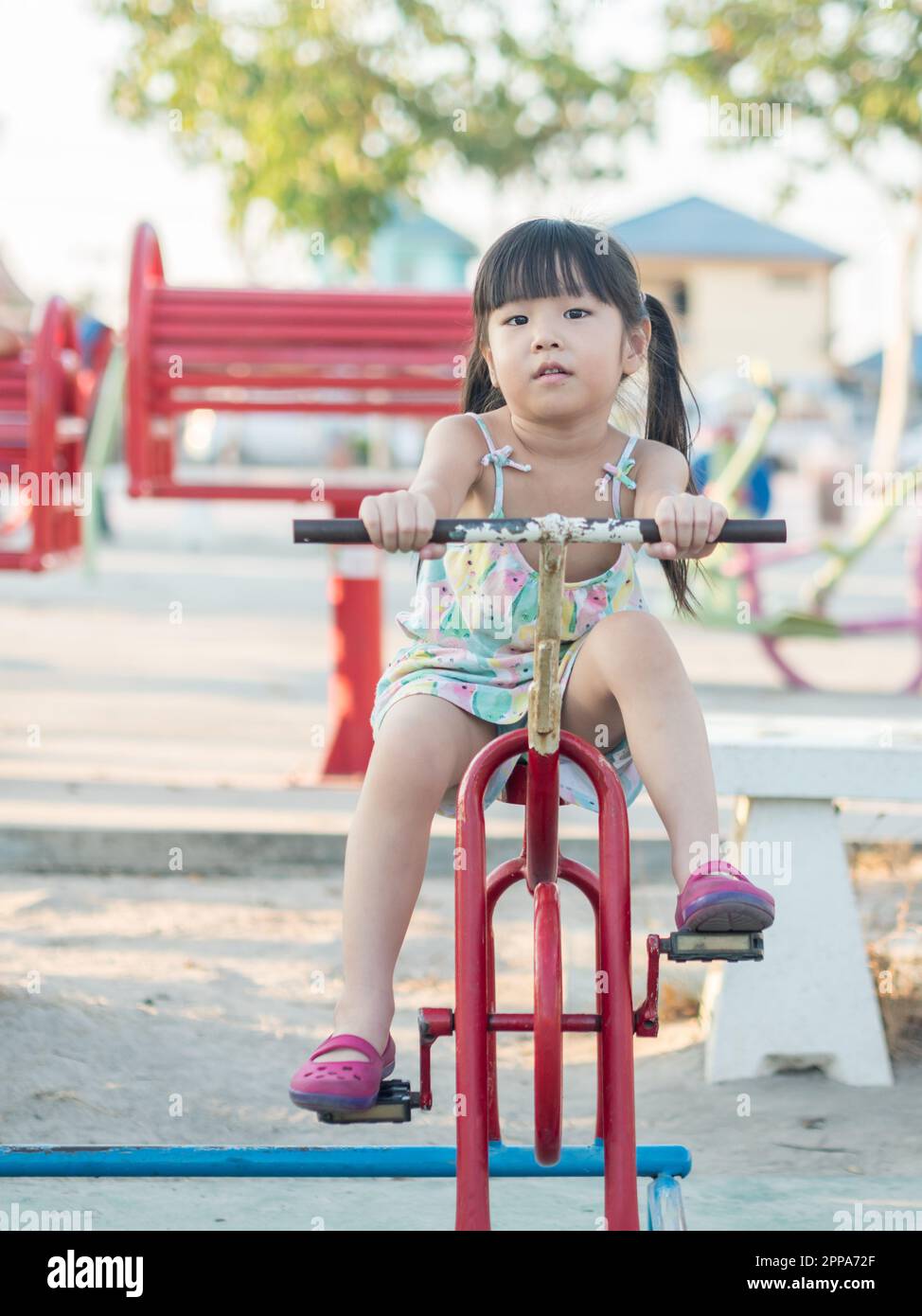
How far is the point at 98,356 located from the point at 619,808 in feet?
31.4

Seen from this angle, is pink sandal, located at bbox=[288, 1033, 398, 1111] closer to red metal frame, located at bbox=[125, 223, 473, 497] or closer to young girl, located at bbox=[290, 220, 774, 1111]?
young girl, located at bbox=[290, 220, 774, 1111]

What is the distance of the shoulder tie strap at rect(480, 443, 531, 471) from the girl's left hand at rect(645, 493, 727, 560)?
0.39 meters

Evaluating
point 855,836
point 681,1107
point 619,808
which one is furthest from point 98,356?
point 619,808

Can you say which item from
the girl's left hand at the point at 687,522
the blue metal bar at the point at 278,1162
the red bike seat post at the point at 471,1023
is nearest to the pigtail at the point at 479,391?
the girl's left hand at the point at 687,522

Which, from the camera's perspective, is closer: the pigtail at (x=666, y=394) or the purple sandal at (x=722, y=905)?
the purple sandal at (x=722, y=905)

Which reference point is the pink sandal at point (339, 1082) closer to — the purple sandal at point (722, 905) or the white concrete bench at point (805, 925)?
the purple sandal at point (722, 905)

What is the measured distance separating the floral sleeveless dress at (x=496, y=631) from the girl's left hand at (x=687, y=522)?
286mm

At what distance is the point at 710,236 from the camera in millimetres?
52719

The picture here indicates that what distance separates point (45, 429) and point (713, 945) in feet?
12.3

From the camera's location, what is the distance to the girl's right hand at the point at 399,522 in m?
2.14

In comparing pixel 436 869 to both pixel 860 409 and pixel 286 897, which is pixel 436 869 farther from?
pixel 860 409

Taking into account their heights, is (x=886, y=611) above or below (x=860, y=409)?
below

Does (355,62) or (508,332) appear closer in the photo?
(508,332)

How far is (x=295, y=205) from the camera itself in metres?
17.0
